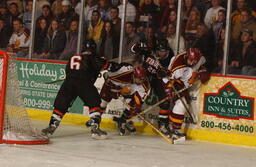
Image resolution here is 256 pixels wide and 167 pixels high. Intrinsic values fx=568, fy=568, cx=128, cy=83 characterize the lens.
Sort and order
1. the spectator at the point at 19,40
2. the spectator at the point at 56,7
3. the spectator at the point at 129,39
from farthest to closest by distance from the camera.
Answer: the spectator at the point at 19,40
the spectator at the point at 56,7
the spectator at the point at 129,39

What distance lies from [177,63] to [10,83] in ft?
6.63

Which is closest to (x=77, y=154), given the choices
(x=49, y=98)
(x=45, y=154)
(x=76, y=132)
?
(x=45, y=154)

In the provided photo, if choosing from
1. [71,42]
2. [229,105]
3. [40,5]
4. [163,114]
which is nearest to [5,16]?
[40,5]

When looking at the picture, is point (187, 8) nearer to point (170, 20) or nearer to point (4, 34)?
point (170, 20)

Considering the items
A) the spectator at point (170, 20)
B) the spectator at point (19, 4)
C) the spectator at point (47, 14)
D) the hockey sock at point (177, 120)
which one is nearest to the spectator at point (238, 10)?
the spectator at point (170, 20)

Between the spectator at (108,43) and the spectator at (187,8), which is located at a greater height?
the spectator at (187,8)

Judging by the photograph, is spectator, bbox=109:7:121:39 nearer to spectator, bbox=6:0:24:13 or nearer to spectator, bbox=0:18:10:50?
spectator, bbox=6:0:24:13

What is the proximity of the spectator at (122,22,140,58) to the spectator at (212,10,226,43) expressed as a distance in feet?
3.76

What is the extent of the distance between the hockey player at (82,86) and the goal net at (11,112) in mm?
665

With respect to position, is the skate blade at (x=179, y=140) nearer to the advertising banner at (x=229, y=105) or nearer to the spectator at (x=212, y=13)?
the advertising banner at (x=229, y=105)

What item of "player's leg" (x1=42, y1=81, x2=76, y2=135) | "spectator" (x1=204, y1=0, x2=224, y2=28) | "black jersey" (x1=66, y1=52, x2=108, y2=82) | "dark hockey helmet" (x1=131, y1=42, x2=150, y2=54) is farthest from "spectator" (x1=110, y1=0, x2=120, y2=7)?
"player's leg" (x1=42, y1=81, x2=76, y2=135)

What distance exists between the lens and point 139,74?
21.7 feet

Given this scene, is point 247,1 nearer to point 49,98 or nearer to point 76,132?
point 76,132

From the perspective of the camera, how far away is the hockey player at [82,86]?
622cm
